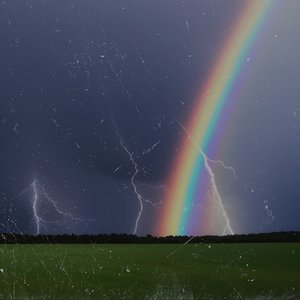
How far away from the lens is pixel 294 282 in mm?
20062

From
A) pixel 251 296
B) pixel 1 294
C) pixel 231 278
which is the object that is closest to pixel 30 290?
pixel 1 294

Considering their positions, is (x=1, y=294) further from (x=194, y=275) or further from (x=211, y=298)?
(x=194, y=275)

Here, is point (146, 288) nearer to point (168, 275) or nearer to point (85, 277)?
point (85, 277)

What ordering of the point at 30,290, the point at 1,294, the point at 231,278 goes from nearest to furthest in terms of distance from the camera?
the point at 1,294 → the point at 30,290 → the point at 231,278

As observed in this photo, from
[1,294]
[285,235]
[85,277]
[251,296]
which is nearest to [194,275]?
[85,277]

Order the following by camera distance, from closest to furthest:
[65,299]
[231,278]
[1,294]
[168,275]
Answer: [65,299] < [1,294] < [231,278] < [168,275]

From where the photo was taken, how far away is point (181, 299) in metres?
15.1

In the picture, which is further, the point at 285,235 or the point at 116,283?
the point at 285,235

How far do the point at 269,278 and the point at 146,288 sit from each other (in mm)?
5782

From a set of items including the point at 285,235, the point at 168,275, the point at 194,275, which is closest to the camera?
A: the point at 194,275

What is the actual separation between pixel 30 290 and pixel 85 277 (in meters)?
5.71

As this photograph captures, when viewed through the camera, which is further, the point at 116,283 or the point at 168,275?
the point at 168,275

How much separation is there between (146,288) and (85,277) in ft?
17.6

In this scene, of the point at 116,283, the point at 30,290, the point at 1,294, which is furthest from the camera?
the point at 116,283
